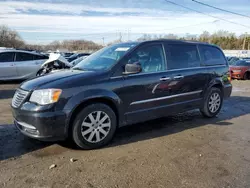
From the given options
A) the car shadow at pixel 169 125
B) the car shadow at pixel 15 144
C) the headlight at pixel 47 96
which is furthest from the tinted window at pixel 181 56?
the car shadow at pixel 15 144

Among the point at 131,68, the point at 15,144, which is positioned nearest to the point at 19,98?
the point at 15,144

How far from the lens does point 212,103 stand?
6.26 metres

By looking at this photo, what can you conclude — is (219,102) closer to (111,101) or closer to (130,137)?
(130,137)

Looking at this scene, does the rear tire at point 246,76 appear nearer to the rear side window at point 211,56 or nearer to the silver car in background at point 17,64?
the rear side window at point 211,56

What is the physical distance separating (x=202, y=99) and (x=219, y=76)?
32.3 inches

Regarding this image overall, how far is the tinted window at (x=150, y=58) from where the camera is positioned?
4.78 m

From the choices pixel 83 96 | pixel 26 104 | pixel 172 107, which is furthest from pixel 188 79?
pixel 26 104

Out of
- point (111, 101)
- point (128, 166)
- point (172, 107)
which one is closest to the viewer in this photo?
point (128, 166)

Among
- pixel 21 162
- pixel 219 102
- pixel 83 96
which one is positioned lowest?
pixel 21 162

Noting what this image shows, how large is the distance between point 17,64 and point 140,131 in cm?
840

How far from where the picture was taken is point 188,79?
18.0 feet

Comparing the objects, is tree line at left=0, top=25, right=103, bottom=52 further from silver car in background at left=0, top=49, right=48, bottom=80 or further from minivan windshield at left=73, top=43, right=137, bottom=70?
minivan windshield at left=73, top=43, right=137, bottom=70

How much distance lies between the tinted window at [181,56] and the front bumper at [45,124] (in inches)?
96.4

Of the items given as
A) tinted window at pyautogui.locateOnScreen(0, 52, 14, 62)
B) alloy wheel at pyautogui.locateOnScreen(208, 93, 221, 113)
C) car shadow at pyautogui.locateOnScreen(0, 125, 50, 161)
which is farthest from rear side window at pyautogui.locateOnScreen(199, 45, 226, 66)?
tinted window at pyautogui.locateOnScreen(0, 52, 14, 62)
